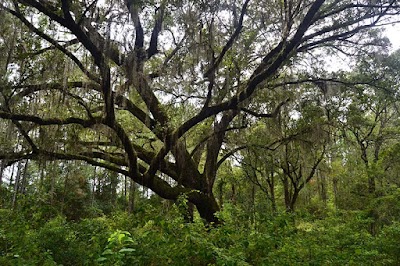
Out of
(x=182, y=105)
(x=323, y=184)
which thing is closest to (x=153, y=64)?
(x=182, y=105)

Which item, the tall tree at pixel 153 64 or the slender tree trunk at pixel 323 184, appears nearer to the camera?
the tall tree at pixel 153 64

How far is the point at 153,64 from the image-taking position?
888cm

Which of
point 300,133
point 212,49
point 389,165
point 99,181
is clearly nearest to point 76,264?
point 212,49

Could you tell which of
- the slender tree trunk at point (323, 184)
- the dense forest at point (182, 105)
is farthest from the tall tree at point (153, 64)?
the slender tree trunk at point (323, 184)

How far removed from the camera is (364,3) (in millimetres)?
6672

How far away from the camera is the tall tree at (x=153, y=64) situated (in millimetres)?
6047

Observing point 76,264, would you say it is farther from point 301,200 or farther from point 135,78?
point 301,200

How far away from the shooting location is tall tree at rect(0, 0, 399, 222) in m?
6.05

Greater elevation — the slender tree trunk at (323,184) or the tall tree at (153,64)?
the tall tree at (153,64)

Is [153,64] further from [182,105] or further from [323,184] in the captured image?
[323,184]

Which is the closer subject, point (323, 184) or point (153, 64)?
point (153, 64)

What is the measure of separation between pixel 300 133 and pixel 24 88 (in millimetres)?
6858

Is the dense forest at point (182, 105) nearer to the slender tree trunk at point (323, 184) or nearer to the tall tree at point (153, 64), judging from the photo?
the tall tree at point (153, 64)

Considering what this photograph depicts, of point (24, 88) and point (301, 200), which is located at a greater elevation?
point (24, 88)
